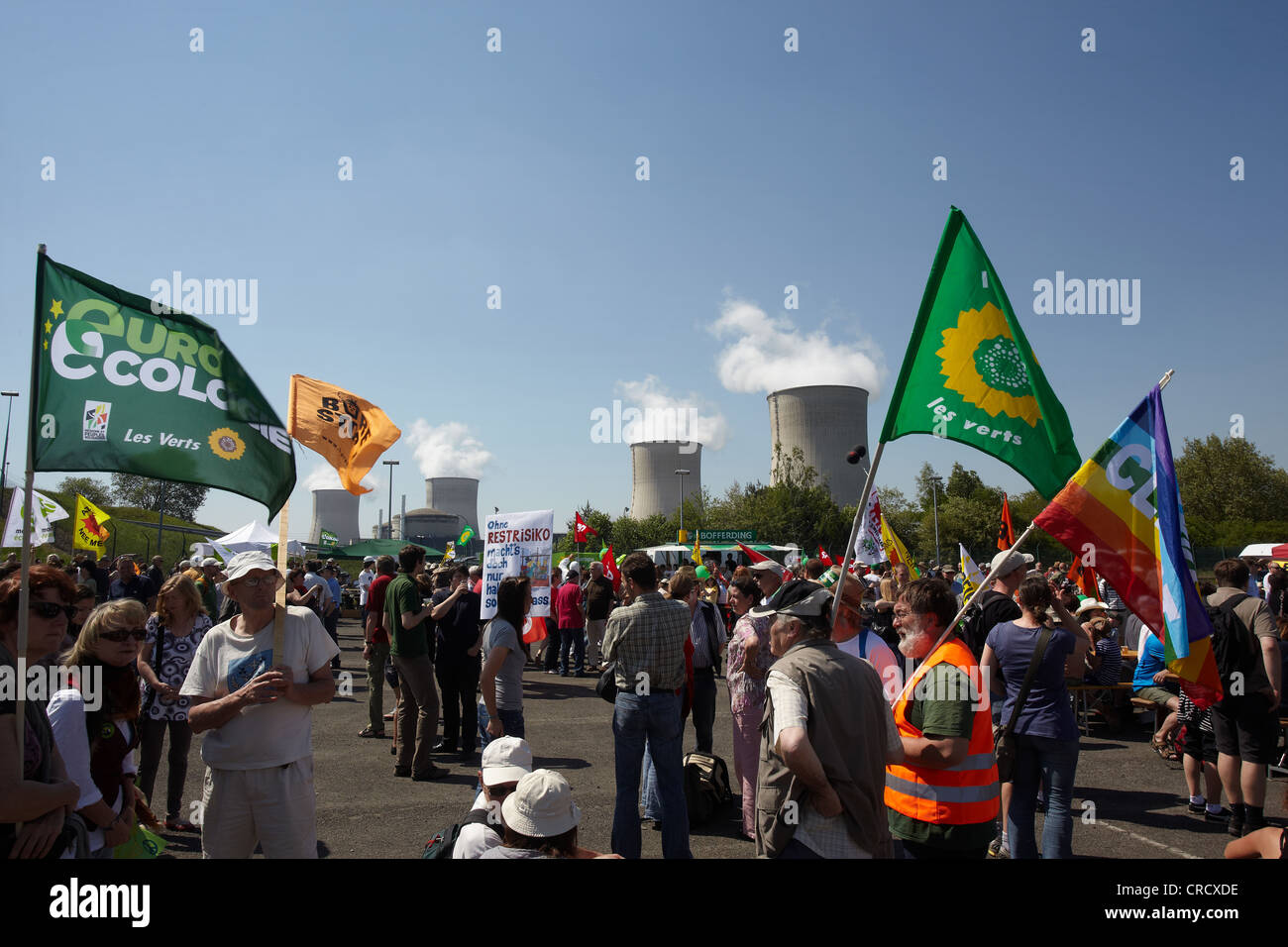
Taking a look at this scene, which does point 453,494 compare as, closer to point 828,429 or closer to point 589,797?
point 828,429

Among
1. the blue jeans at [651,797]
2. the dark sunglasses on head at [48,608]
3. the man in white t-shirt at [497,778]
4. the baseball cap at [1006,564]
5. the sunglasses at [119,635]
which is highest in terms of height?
the baseball cap at [1006,564]

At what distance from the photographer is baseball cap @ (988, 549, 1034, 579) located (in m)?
4.13

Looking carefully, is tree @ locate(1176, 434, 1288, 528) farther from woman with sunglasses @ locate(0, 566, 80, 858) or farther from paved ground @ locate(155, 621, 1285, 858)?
woman with sunglasses @ locate(0, 566, 80, 858)

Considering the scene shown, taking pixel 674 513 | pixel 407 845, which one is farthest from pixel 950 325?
pixel 674 513

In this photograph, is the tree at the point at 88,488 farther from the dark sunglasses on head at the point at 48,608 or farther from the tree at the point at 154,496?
the dark sunglasses on head at the point at 48,608

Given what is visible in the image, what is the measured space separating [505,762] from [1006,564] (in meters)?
2.93

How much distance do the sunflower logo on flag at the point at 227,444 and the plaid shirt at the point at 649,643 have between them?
232 centimetres

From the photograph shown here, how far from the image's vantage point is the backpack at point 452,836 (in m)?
3.21

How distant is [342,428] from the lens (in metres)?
5.87

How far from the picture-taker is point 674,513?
211 ft

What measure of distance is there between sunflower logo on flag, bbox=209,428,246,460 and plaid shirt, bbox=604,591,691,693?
2318 millimetres

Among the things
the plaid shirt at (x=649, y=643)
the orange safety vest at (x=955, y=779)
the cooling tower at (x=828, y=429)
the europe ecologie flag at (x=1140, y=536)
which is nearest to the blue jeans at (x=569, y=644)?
the plaid shirt at (x=649, y=643)

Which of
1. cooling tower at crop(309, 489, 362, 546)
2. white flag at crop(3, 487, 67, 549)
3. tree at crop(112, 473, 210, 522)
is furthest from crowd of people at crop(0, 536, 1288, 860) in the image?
cooling tower at crop(309, 489, 362, 546)
